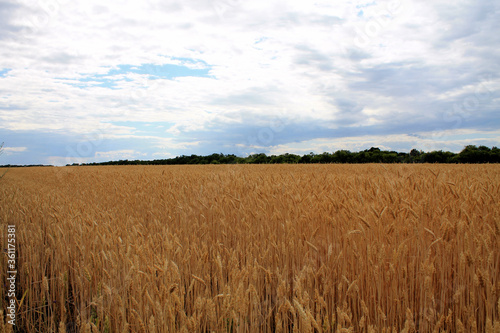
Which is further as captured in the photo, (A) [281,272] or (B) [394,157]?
(B) [394,157]

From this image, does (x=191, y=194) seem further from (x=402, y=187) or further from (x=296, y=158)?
(x=296, y=158)

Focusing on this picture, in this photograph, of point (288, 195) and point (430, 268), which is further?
point (288, 195)

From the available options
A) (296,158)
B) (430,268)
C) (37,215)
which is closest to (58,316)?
(37,215)

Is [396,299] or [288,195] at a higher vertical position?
[288,195]

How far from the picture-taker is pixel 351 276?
2369mm

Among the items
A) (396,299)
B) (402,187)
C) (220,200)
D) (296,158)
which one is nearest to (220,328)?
(396,299)

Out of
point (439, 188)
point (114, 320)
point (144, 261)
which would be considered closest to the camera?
point (114, 320)

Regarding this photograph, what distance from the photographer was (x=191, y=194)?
557cm

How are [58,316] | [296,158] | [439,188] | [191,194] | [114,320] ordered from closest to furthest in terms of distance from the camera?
[114,320], [58,316], [439,188], [191,194], [296,158]

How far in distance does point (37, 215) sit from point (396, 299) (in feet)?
15.4

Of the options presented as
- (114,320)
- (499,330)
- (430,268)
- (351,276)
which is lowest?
(114,320)

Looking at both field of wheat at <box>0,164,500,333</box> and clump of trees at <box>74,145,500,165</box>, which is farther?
clump of trees at <box>74,145,500,165</box>

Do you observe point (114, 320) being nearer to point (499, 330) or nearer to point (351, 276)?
point (351, 276)

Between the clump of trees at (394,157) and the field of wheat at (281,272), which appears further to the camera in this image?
the clump of trees at (394,157)
